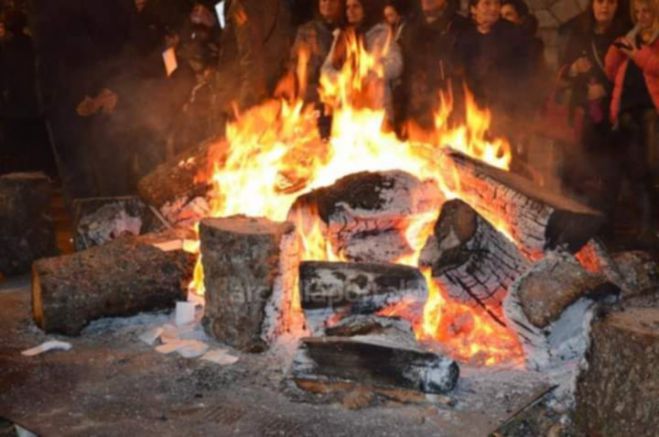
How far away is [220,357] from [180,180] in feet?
7.82

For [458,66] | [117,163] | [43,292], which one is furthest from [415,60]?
[43,292]

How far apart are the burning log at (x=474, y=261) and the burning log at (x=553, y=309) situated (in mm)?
357

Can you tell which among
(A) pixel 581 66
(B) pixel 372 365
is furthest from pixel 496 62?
(B) pixel 372 365

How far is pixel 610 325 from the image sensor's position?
321cm

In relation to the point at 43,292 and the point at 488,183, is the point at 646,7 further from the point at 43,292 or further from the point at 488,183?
the point at 43,292

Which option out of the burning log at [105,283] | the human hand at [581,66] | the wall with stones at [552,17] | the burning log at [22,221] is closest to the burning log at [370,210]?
the burning log at [105,283]

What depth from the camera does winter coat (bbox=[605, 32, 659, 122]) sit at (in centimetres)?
686

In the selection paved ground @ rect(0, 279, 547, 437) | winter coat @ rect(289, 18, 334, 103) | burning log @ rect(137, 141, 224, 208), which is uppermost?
winter coat @ rect(289, 18, 334, 103)

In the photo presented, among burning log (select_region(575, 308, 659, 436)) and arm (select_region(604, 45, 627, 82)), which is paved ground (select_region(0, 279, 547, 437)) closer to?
burning log (select_region(575, 308, 659, 436))

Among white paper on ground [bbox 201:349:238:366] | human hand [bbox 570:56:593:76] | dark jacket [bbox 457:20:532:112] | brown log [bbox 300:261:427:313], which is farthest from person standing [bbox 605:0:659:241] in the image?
white paper on ground [bbox 201:349:238:366]

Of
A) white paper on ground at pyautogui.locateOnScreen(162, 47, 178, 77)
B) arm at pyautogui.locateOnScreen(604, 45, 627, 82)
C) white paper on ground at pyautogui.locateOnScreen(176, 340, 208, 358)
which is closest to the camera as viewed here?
white paper on ground at pyautogui.locateOnScreen(176, 340, 208, 358)

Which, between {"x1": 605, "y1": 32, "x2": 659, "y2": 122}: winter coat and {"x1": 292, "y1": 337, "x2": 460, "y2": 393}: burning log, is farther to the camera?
{"x1": 605, "y1": 32, "x2": 659, "y2": 122}: winter coat

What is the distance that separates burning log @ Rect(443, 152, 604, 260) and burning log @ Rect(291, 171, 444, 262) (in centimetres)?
39

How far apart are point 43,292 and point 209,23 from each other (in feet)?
17.4
